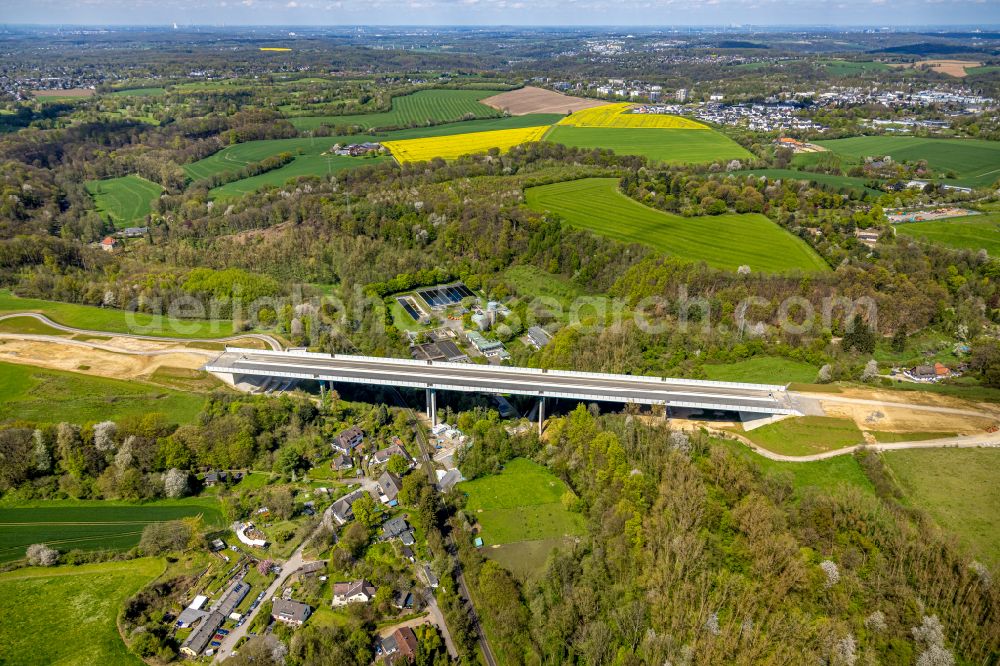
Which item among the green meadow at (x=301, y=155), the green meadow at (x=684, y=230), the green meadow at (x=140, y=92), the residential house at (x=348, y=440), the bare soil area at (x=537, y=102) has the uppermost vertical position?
the green meadow at (x=140, y=92)

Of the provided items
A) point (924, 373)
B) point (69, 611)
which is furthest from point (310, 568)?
point (924, 373)

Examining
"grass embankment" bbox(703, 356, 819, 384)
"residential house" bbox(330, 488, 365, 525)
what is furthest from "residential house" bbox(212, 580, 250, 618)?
"grass embankment" bbox(703, 356, 819, 384)

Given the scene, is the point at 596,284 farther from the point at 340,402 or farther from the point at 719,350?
the point at 340,402

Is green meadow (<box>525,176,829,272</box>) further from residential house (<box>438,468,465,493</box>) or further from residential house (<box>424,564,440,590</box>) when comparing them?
residential house (<box>424,564,440,590</box>)

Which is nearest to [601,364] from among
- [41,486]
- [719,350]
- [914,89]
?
[719,350]

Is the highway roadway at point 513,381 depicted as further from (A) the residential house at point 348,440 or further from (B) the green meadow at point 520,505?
(B) the green meadow at point 520,505

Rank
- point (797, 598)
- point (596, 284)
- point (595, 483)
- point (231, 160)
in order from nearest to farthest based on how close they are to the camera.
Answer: point (797, 598)
point (595, 483)
point (596, 284)
point (231, 160)

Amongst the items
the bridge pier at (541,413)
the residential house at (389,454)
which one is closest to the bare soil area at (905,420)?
the bridge pier at (541,413)

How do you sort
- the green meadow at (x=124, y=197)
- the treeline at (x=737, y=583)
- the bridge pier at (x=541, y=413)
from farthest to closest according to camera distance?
the green meadow at (x=124, y=197) < the bridge pier at (x=541, y=413) < the treeline at (x=737, y=583)
